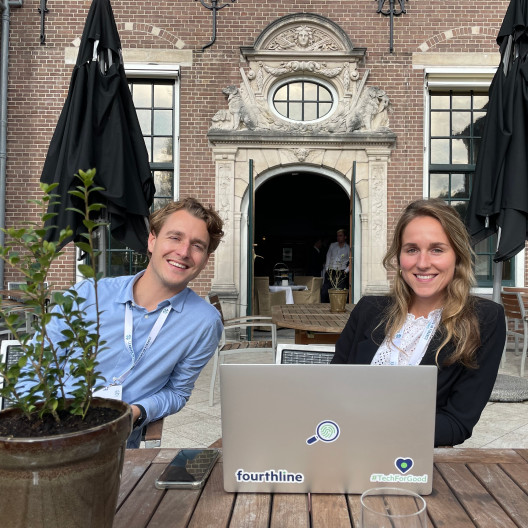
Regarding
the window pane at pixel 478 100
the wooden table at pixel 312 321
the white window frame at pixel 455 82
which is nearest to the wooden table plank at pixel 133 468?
the wooden table at pixel 312 321

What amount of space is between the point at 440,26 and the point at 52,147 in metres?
5.86

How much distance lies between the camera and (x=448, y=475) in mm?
1118

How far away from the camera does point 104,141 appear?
137 inches

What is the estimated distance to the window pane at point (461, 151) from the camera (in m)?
7.29

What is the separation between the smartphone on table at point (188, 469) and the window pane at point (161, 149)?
6.42m

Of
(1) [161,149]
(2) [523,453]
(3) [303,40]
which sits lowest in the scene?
(2) [523,453]

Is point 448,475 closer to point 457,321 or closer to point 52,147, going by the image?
point 457,321

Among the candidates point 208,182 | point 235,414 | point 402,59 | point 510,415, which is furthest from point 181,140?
point 235,414

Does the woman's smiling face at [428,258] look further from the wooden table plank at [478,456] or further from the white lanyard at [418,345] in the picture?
the wooden table plank at [478,456]

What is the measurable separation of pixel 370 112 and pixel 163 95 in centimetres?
302

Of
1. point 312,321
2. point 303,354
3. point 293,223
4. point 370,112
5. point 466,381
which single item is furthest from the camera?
point 293,223

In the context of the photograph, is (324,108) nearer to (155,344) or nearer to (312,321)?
(312,321)

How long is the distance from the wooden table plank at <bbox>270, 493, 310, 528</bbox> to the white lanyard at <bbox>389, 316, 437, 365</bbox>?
758 millimetres

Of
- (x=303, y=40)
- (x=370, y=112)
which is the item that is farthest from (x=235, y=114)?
(x=370, y=112)
